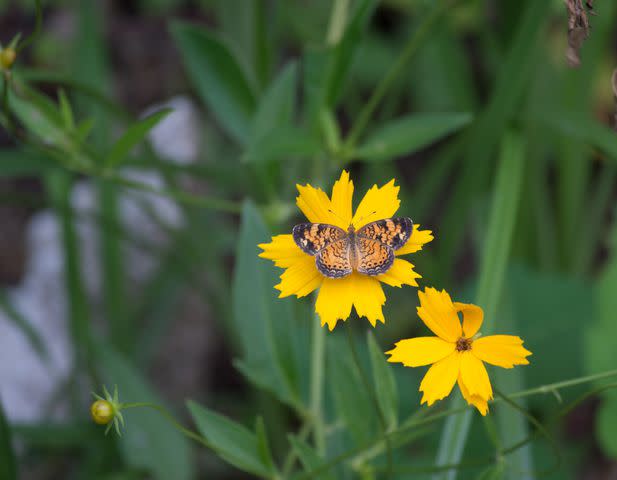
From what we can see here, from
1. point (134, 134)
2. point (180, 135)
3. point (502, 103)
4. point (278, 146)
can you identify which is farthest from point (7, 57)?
point (180, 135)

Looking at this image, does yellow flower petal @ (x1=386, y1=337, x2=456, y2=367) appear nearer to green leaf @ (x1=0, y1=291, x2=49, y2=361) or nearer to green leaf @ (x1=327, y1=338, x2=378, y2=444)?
green leaf @ (x1=327, y1=338, x2=378, y2=444)

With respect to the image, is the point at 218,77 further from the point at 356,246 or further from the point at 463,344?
the point at 463,344

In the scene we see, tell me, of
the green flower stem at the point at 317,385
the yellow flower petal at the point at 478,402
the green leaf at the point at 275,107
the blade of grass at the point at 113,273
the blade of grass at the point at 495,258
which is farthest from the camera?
the blade of grass at the point at 113,273

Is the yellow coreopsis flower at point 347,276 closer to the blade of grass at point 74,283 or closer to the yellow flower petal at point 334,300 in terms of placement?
the yellow flower petal at point 334,300

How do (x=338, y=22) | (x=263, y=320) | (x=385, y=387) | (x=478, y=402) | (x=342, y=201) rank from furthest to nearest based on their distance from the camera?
(x=338, y=22) < (x=263, y=320) < (x=385, y=387) < (x=342, y=201) < (x=478, y=402)

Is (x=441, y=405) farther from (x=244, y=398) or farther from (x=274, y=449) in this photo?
(x=244, y=398)

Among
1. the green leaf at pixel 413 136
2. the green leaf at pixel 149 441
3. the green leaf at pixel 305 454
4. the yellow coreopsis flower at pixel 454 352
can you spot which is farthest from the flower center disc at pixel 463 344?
the green leaf at pixel 149 441

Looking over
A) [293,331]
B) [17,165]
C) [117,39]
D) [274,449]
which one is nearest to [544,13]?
[293,331]
